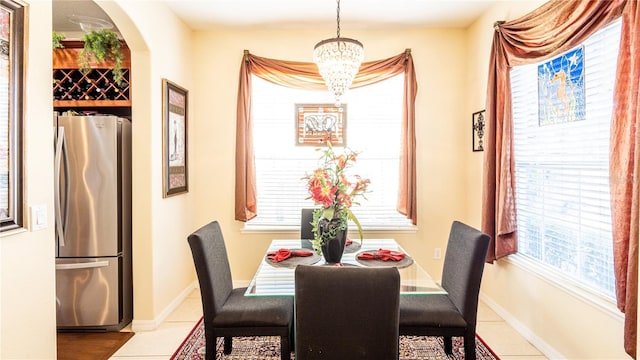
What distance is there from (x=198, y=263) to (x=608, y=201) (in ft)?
7.69

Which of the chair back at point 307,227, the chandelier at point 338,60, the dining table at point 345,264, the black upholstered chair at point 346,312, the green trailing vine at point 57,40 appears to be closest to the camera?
the black upholstered chair at point 346,312

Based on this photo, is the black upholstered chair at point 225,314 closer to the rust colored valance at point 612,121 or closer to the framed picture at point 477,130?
the rust colored valance at point 612,121

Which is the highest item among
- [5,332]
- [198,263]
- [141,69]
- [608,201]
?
[141,69]

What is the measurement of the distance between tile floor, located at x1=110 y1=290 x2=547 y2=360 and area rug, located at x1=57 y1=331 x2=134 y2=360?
0.26 feet

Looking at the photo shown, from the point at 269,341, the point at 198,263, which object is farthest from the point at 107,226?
the point at 269,341

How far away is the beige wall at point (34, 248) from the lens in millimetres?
1528

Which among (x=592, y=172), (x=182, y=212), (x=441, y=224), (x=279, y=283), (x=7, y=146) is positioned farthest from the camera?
(x=441, y=224)

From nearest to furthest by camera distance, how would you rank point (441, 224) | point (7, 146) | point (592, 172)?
point (7, 146) → point (592, 172) → point (441, 224)

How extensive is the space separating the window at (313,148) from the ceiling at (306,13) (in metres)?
0.60

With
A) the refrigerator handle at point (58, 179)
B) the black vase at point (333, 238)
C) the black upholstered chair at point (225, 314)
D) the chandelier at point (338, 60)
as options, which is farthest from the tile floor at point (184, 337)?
the chandelier at point (338, 60)

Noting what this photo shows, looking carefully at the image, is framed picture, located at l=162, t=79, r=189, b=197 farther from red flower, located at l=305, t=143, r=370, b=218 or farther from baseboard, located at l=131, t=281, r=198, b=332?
red flower, located at l=305, t=143, r=370, b=218

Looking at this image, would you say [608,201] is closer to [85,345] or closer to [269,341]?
[269,341]

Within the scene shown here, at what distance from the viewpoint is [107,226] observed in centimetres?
277

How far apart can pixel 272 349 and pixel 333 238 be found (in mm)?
1063
